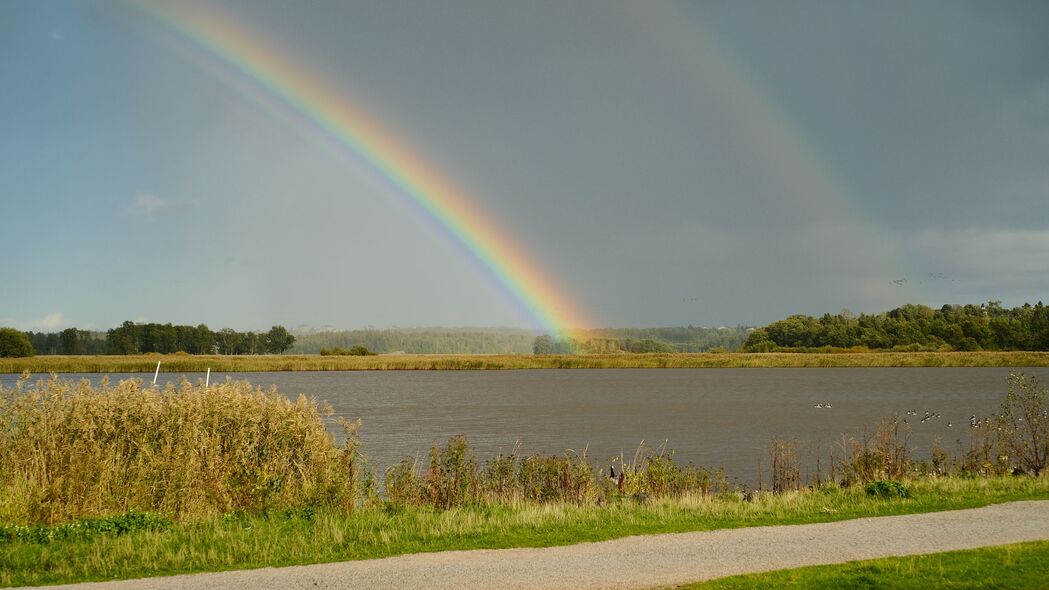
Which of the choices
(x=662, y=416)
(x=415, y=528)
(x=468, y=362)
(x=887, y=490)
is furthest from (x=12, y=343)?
(x=887, y=490)

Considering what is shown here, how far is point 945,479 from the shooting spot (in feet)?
64.0

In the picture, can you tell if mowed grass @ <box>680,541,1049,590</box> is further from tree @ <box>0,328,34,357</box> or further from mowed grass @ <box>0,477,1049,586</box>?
tree @ <box>0,328,34,357</box>

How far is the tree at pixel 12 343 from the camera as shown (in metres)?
142

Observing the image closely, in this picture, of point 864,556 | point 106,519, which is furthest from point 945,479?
point 106,519

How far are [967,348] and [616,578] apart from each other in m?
176

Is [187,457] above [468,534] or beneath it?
above

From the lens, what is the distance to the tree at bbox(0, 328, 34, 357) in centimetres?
14238

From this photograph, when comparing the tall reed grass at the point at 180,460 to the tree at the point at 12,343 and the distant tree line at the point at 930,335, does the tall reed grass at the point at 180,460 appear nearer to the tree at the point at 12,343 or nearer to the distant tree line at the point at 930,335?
the tree at the point at 12,343

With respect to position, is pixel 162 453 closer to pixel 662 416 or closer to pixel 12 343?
pixel 662 416

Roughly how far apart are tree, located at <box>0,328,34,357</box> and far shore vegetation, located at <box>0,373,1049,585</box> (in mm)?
149936

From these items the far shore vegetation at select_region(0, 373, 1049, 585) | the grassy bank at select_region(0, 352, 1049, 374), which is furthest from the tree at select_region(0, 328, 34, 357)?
the far shore vegetation at select_region(0, 373, 1049, 585)

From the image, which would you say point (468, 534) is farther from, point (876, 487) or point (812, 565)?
point (876, 487)

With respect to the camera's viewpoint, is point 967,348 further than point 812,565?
Yes

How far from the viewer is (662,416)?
5262 cm
